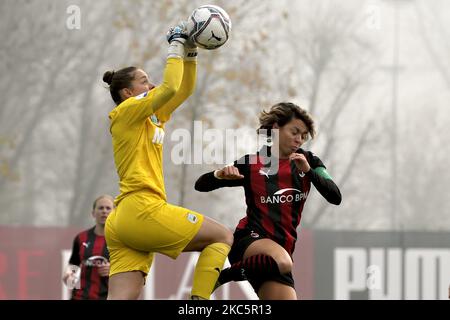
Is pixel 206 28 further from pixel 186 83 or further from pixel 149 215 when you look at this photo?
pixel 149 215

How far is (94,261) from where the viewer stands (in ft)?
31.2

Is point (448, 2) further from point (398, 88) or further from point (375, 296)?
point (375, 296)

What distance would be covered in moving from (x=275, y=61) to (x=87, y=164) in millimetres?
3864

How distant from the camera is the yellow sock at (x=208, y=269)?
5707 millimetres

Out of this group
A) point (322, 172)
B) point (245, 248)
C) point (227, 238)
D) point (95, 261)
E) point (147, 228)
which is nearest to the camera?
point (147, 228)

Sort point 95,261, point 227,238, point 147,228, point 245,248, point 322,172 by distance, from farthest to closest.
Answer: point 95,261 → point 322,172 → point 245,248 → point 227,238 → point 147,228

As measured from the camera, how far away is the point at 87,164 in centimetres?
1667

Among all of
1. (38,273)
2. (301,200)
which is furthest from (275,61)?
(301,200)

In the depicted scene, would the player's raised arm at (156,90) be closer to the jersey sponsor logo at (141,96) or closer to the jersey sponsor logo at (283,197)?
the jersey sponsor logo at (141,96)

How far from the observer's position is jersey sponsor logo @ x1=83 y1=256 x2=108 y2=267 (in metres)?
9.47

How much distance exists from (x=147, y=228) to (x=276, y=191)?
2.93ft

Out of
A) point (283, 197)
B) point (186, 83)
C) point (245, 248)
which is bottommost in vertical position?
point (245, 248)

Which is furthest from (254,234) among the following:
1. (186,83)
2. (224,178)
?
(186,83)

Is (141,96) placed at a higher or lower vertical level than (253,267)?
higher
